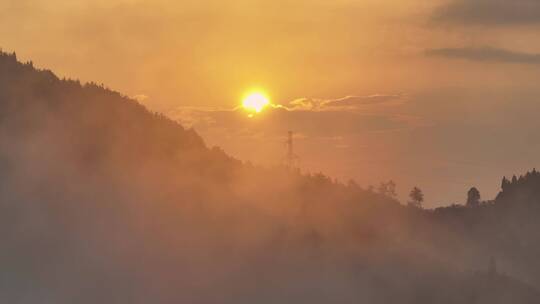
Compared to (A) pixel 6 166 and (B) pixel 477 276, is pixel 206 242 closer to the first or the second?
(A) pixel 6 166

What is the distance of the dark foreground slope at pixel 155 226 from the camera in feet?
360

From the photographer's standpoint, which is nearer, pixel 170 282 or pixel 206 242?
pixel 170 282

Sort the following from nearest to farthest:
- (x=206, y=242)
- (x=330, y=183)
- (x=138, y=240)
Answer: (x=138, y=240) → (x=206, y=242) → (x=330, y=183)

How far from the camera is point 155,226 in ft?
419

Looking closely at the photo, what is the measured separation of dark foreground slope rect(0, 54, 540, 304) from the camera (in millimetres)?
109875

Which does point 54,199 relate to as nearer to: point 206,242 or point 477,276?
point 206,242

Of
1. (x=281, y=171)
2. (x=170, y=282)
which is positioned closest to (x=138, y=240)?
(x=170, y=282)

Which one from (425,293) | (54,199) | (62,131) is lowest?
(425,293)

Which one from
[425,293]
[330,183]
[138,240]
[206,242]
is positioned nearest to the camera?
[138,240]

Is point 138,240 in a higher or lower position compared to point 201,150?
lower

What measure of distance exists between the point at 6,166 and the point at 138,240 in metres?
16.4

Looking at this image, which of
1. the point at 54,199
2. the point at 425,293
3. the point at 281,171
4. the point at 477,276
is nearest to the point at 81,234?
the point at 54,199

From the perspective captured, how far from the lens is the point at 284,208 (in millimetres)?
157250

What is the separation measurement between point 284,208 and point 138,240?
38.7m
